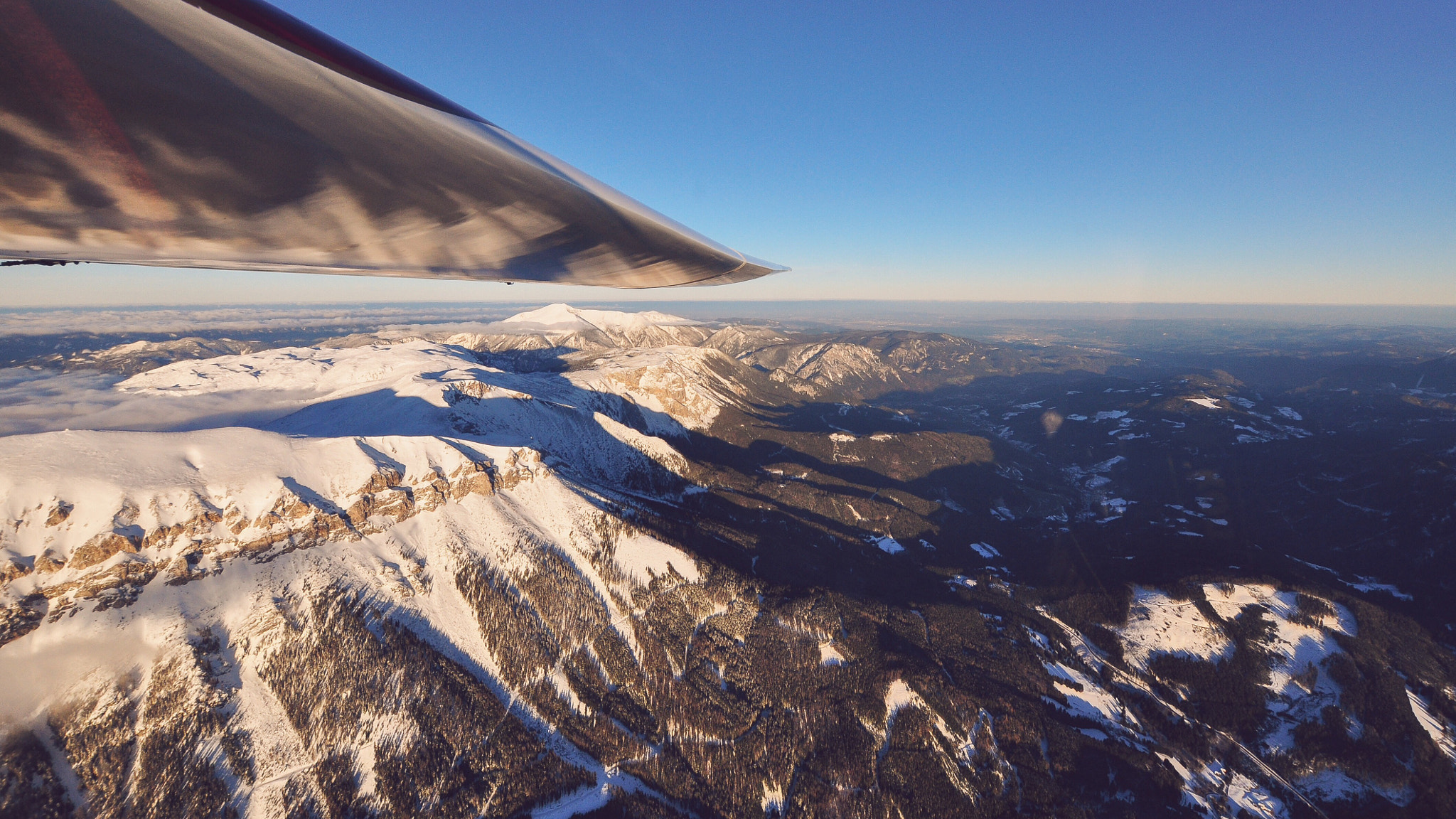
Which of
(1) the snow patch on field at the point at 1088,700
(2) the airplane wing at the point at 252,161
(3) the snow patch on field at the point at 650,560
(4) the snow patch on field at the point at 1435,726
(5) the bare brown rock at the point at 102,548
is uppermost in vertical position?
(2) the airplane wing at the point at 252,161

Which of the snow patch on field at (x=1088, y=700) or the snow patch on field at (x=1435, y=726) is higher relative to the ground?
the snow patch on field at (x=1435, y=726)

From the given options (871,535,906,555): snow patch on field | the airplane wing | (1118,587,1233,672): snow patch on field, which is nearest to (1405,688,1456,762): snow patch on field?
(1118,587,1233,672): snow patch on field

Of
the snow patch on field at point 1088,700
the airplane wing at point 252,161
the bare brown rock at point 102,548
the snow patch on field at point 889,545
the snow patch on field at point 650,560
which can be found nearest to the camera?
the airplane wing at point 252,161

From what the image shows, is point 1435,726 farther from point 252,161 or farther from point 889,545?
point 252,161

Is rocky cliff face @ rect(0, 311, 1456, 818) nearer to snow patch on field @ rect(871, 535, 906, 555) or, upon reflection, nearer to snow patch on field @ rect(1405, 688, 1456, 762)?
snow patch on field @ rect(1405, 688, 1456, 762)

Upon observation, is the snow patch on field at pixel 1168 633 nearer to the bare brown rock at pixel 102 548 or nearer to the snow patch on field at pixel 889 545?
the snow patch on field at pixel 889 545

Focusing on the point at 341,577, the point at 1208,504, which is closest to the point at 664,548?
the point at 341,577

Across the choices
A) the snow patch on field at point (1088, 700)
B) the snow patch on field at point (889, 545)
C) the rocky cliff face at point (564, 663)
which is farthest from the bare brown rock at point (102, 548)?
the snow patch on field at point (1088, 700)

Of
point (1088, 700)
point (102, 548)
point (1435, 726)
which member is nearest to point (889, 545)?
point (1088, 700)

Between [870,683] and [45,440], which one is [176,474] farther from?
[870,683]
